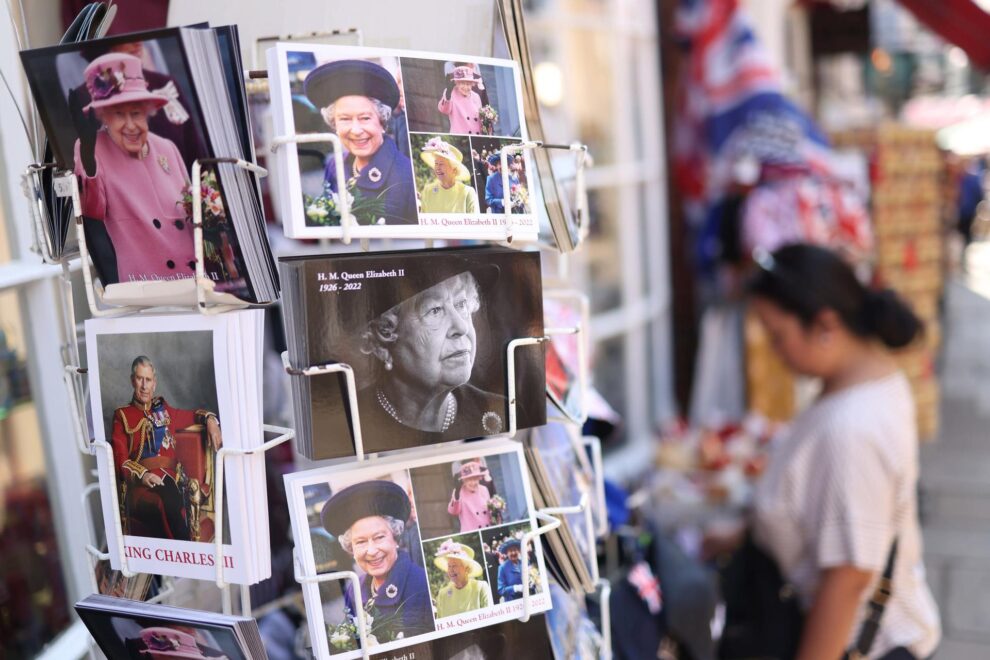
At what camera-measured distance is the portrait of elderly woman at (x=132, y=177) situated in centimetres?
86

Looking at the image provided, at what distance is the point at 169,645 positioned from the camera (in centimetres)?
95

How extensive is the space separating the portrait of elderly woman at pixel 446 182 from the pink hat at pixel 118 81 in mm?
254

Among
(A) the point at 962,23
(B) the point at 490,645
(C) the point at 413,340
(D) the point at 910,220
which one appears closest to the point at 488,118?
(C) the point at 413,340

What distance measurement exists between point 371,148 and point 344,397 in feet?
0.81

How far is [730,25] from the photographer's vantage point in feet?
12.4

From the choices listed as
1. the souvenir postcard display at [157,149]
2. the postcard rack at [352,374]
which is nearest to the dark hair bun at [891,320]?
the postcard rack at [352,374]

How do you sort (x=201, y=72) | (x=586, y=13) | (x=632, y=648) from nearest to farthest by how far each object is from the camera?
(x=201, y=72)
(x=632, y=648)
(x=586, y=13)

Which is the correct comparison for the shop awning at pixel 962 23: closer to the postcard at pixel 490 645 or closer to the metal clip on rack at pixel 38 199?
the postcard at pixel 490 645

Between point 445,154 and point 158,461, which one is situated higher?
point 445,154

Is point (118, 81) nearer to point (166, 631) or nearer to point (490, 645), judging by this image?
point (166, 631)

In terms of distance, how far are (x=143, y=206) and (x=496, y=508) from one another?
1.55 feet

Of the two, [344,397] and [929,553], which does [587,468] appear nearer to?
[344,397]

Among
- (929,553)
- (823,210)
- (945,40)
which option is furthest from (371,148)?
(945,40)

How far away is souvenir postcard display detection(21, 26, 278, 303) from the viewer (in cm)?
85
